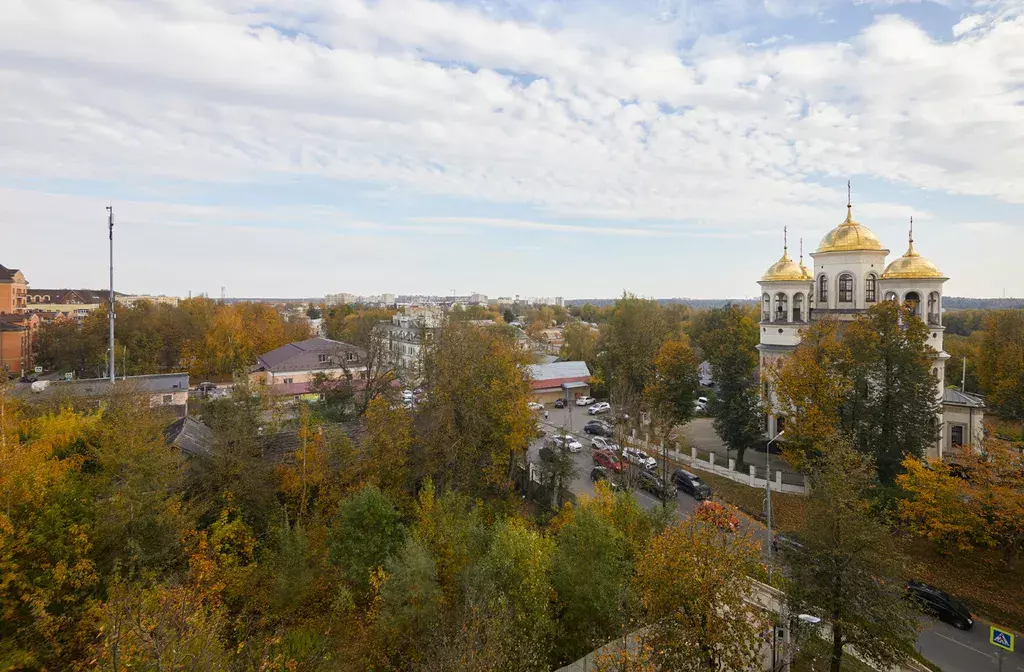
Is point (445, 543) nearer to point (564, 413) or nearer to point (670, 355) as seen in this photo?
point (670, 355)

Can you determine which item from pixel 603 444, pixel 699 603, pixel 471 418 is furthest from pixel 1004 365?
pixel 699 603

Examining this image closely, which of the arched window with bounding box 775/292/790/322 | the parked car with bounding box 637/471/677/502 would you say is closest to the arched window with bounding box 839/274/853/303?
the arched window with bounding box 775/292/790/322

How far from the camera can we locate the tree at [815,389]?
21844mm

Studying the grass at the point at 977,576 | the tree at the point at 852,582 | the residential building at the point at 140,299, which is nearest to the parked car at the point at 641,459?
the grass at the point at 977,576

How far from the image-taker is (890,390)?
2178 centimetres

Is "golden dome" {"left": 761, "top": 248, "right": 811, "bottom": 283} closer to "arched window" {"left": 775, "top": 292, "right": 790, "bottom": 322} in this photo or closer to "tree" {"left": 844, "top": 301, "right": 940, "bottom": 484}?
"arched window" {"left": 775, "top": 292, "right": 790, "bottom": 322}

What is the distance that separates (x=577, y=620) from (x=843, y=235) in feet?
85.0

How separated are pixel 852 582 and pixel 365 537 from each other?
11554mm

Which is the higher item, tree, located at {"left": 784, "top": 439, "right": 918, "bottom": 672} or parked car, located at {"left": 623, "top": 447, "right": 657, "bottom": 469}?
tree, located at {"left": 784, "top": 439, "right": 918, "bottom": 672}

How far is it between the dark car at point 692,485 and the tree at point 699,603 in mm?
13357

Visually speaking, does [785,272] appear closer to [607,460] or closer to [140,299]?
[607,460]

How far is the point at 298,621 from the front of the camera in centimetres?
1328

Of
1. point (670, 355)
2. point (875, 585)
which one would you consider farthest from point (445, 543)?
point (670, 355)

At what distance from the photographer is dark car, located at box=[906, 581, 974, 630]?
49.1ft
